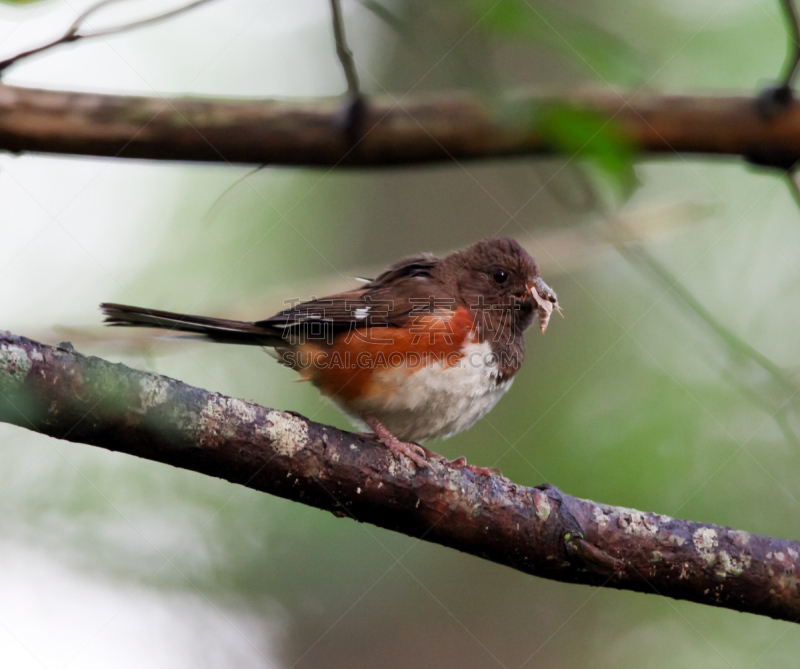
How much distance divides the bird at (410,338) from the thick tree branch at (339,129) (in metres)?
0.68

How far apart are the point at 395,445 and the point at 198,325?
0.95 m

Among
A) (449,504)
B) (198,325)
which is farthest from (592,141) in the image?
(198,325)

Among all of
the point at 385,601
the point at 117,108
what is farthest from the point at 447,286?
the point at 385,601

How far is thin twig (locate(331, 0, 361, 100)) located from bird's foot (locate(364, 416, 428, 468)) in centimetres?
118

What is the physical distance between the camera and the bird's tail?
101 inches

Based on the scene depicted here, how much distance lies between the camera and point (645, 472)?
379 centimetres

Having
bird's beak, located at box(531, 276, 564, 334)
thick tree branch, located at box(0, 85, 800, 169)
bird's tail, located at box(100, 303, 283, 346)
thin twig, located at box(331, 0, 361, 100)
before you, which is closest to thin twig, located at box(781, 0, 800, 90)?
thick tree branch, located at box(0, 85, 800, 169)

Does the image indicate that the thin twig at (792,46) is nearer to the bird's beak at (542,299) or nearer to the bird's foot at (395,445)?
the bird's beak at (542,299)

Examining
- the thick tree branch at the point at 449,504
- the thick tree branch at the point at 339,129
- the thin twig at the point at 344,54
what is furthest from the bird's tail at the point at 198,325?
the thin twig at the point at 344,54

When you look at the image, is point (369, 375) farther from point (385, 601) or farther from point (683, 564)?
point (385, 601)

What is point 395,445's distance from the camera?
2555mm

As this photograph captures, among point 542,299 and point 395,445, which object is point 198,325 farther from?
point 542,299

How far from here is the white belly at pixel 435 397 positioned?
284 cm

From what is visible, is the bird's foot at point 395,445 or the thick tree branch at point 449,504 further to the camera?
the bird's foot at point 395,445
